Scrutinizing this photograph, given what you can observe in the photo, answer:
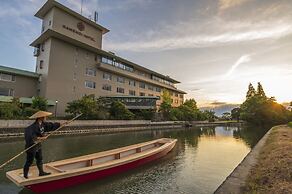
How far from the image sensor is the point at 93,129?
108 ft

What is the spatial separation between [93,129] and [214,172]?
78.8ft

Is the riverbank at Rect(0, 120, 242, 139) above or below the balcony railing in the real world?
below

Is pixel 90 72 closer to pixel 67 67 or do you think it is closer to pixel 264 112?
pixel 67 67

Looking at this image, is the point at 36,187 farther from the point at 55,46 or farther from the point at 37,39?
the point at 37,39

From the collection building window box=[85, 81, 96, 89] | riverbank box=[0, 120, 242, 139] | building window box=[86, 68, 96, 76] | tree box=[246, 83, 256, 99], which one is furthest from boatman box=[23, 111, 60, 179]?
tree box=[246, 83, 256, 99]

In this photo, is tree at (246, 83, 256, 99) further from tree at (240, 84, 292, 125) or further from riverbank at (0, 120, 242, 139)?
riverbank at (0, 120, 242, 139)

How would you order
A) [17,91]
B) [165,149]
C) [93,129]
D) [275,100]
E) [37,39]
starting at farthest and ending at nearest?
1. [275,100]
2. [37,39]
3. [17,91]
4. [93,129]
5. [165,149]

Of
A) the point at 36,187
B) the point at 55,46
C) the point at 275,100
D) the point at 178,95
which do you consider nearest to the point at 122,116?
the point at 55,46

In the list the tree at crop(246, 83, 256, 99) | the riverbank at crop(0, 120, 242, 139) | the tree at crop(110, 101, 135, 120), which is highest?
the tree at crop(246, 83, 256, 99)

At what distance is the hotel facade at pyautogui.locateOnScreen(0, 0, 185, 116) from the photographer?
36.4m

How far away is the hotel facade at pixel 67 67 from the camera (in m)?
36.4

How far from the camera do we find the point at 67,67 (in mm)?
39438

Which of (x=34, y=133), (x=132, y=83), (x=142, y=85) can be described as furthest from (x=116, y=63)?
(x=34, y=133)

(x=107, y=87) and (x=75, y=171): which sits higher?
(x=107, y=87)
